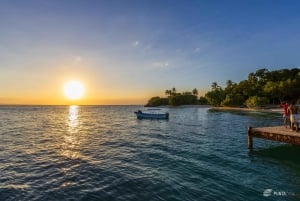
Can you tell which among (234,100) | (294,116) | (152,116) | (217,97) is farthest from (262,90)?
(294,116)

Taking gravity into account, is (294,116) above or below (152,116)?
above

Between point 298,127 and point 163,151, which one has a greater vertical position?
point 298,127

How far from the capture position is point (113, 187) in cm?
1429

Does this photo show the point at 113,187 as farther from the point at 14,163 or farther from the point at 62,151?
the point at 62,151

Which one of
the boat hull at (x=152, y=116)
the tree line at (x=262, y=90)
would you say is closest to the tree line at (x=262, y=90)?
the tree line at (x=262, y=90)

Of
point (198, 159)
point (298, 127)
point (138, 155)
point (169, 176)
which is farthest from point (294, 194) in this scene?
point (138, 155)

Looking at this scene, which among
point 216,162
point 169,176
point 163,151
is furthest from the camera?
point 163,151

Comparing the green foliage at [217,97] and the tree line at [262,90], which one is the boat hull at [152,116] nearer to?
the tree line at [262,90]

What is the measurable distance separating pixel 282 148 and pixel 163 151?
484 inches

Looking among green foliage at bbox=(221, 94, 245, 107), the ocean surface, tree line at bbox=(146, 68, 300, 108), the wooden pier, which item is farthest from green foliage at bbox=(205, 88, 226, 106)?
the wooden pier

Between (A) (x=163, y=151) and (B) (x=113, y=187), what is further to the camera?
(A) (x=163, y=151)

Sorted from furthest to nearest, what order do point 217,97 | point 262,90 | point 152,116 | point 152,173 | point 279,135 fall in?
1. point 217,97
2. point 262,90
3. point 152,116
4. point 279,135
5. point 152,173

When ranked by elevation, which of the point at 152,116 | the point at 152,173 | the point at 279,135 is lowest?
the point at 152,173

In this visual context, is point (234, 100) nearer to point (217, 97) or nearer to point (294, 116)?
point (217, 97)
